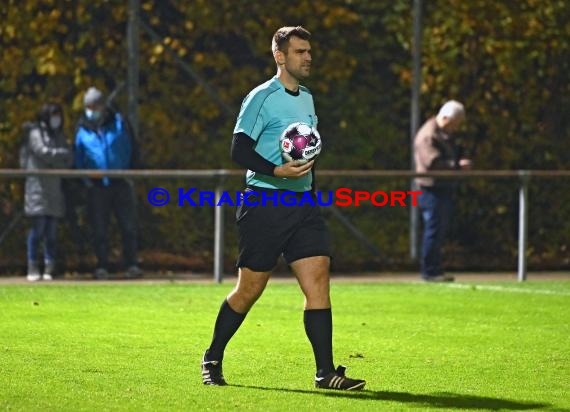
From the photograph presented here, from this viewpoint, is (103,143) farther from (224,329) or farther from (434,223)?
(224,329)

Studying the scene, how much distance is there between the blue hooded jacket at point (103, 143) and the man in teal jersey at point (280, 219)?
8259mm

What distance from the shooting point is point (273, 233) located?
388 inches

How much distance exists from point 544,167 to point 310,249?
35.2ft

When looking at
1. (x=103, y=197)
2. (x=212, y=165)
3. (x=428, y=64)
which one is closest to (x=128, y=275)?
(x=103, y=197)

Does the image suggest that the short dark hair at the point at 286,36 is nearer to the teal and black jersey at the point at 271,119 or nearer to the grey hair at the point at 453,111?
the teal and black jersey at the point at 271,119

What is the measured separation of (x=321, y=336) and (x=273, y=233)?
2.25 feet

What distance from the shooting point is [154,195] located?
18.0m

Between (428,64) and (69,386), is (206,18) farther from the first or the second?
(69,386)

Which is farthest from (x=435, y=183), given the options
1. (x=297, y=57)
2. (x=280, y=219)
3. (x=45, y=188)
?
(x=297, y=57)

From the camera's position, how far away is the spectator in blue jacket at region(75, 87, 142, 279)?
1778 cm

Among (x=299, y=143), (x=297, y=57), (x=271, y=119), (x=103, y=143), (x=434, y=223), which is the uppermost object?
(x=297, y=57)

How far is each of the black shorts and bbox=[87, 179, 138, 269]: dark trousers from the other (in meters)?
8.04

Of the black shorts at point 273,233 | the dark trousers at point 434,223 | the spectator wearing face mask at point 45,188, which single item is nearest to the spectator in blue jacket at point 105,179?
the spectator wearing face mask at point 45,188

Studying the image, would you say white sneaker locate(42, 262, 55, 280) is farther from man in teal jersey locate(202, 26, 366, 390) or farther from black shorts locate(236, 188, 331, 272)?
black shorts locate(236, 188, 331, 272)
